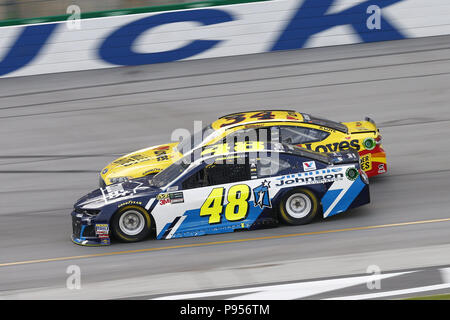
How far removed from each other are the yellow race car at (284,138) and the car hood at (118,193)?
83 centimetres

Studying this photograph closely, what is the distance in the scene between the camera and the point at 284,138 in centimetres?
1170

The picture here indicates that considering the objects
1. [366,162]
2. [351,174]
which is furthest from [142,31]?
[351,174]

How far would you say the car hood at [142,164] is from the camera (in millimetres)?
11742

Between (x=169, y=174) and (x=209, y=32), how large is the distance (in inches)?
405

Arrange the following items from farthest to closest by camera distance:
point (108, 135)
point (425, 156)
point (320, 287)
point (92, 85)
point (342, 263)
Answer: point (92, 85) → point (108, 135) → point (425, 156) → point (342, 263) → point (320, 287)

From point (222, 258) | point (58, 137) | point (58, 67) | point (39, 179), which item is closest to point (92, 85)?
point (58, 67)

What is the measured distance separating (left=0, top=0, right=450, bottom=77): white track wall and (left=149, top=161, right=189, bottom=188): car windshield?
9839 mm

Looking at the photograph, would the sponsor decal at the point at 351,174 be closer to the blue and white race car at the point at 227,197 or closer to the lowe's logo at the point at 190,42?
the blue and white race car at the point at 227,197

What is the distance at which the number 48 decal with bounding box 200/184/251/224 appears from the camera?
33.8 feet

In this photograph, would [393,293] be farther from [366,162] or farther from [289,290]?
[366,162]

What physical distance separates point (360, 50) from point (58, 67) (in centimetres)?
838

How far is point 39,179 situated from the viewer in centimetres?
1380

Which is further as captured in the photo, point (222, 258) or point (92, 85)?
point (92, 85)

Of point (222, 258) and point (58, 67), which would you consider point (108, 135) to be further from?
point (222, 258)
